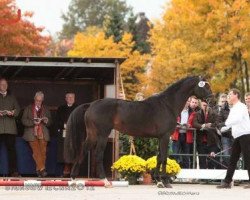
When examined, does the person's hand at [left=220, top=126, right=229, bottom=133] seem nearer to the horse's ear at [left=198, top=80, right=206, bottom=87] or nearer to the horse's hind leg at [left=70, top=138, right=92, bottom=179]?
the horse's ear at [left=198, top=80, right=206, bottom=87]

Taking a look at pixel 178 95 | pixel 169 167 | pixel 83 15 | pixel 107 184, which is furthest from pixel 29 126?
pixel 83 15

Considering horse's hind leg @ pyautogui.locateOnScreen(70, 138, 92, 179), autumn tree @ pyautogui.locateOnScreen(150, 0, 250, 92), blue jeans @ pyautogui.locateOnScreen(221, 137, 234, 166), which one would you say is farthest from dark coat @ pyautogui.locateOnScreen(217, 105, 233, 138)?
autumn tree @ pyautogui.locateOnScreen(150, 0, 250, 92)

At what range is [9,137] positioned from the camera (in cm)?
1888

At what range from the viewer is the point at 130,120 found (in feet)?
57.1

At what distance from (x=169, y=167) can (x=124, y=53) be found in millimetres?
41874

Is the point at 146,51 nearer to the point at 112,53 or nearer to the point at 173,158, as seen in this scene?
the point at 112,53

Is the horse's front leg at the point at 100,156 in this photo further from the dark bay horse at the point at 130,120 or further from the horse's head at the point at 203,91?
the horse's head at the point at 203,91

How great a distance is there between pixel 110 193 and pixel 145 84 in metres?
35.8

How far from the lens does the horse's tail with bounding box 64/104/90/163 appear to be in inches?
682

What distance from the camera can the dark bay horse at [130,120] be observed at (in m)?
17.1

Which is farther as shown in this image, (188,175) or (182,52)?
(182,52)

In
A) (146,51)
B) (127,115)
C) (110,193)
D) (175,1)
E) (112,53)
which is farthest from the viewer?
(146,51)

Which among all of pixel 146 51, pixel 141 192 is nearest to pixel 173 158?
pixel 141 192

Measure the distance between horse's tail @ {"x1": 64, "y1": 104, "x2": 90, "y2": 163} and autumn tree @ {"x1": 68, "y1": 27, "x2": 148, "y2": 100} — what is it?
33.7 m
